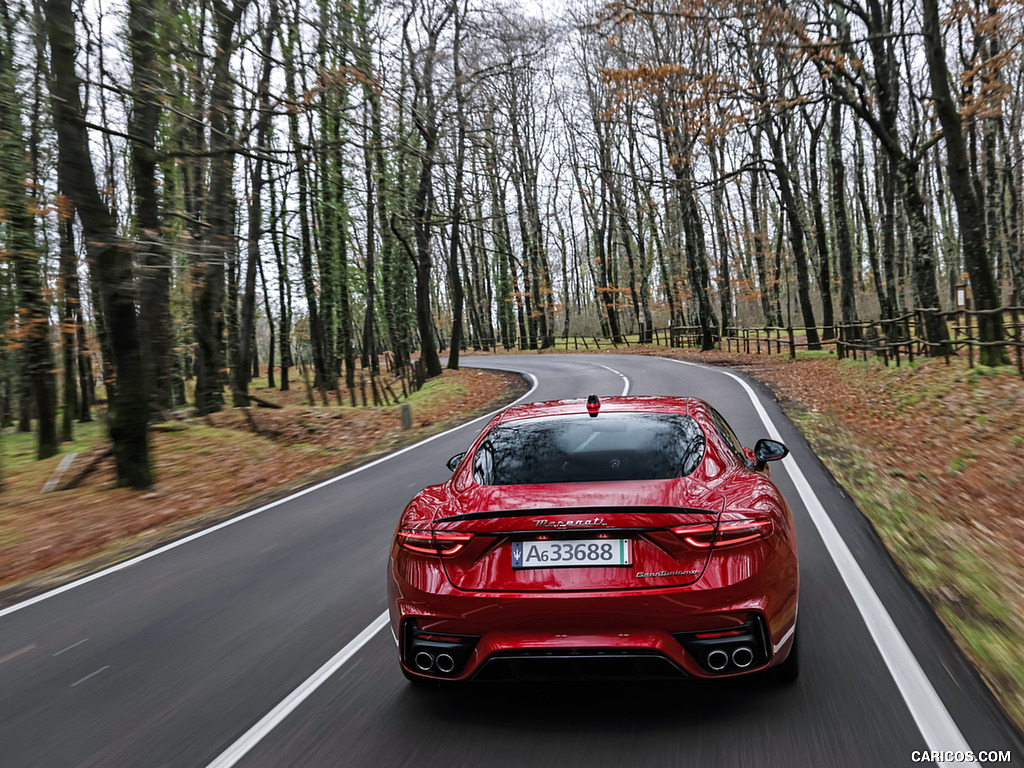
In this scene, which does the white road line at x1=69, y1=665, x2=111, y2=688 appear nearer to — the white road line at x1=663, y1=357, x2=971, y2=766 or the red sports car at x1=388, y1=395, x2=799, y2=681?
the red sports car at x1=388, y1=395, x2=799, y2=681

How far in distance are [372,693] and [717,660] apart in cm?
175

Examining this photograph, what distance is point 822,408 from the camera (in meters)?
14.8

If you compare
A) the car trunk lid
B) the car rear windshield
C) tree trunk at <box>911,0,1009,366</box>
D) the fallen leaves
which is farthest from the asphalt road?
tree trunk at <box>911,0,1009,366</box>

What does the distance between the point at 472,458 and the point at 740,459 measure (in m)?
1.53

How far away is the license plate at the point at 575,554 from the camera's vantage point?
309 cm

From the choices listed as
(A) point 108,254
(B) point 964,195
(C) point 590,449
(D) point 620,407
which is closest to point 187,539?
(A) point 108,254

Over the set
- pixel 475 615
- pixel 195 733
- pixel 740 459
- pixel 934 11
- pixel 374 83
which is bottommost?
pixel 195 733

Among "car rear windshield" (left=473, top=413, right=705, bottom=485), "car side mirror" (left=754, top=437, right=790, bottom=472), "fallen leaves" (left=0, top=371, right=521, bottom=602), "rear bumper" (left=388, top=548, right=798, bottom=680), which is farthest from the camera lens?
"fallen leaves" (left=0, top=371, right=521, bottom=602)

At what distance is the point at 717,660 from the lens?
305 centimetres

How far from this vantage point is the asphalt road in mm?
3057

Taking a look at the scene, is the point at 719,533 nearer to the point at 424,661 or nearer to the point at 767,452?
the point at 424,661

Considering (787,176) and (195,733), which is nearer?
(195,733)

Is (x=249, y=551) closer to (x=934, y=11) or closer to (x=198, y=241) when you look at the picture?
(x=198, y=241)

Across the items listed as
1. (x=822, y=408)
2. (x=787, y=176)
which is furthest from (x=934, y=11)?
(x=787, y=176)
